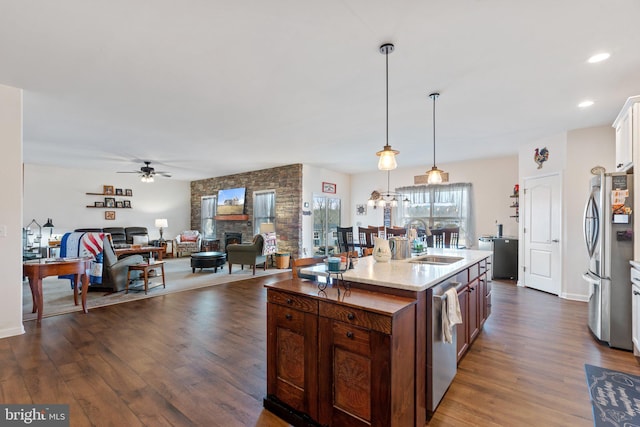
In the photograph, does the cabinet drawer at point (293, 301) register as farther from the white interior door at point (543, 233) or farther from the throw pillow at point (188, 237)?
the throw pillow at point (188, 237)

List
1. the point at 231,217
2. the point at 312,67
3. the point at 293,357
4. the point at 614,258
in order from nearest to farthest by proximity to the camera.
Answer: the point at 293,357
the point at 312,67
the point at 614,258
the point at 231,217

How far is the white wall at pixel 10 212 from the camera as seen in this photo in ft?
10.5

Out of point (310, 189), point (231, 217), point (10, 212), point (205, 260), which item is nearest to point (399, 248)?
point (10, 212)

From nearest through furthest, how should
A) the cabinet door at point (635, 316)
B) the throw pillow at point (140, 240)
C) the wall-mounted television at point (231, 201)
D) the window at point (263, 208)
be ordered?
the cabinet door at point (635, 316) → the window at point (263, 208) → the throw pillow at point (140, 240) → the wall-mounted television at point (231, 201)

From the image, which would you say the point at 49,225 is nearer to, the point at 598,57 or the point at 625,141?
the point at 598,57

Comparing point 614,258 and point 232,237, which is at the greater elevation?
point 614,258

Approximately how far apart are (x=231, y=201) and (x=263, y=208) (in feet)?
4.52

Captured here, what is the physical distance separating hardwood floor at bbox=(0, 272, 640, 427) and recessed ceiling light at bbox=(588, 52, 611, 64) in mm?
2701

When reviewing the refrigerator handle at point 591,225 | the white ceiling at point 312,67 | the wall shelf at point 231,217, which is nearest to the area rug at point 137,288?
the wall shelf at point 231,217

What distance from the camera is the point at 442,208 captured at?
24.7 feet

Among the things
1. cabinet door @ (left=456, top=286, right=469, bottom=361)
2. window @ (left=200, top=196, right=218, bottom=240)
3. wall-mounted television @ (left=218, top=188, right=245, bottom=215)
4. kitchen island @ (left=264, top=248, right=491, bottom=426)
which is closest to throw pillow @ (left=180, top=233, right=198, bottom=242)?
window @ (left=200, top=196, right=218, bottom=240)

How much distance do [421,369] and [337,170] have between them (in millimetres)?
7128

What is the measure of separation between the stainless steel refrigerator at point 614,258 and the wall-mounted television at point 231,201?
7.88 metres

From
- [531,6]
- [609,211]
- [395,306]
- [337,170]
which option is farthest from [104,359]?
[337,170]
